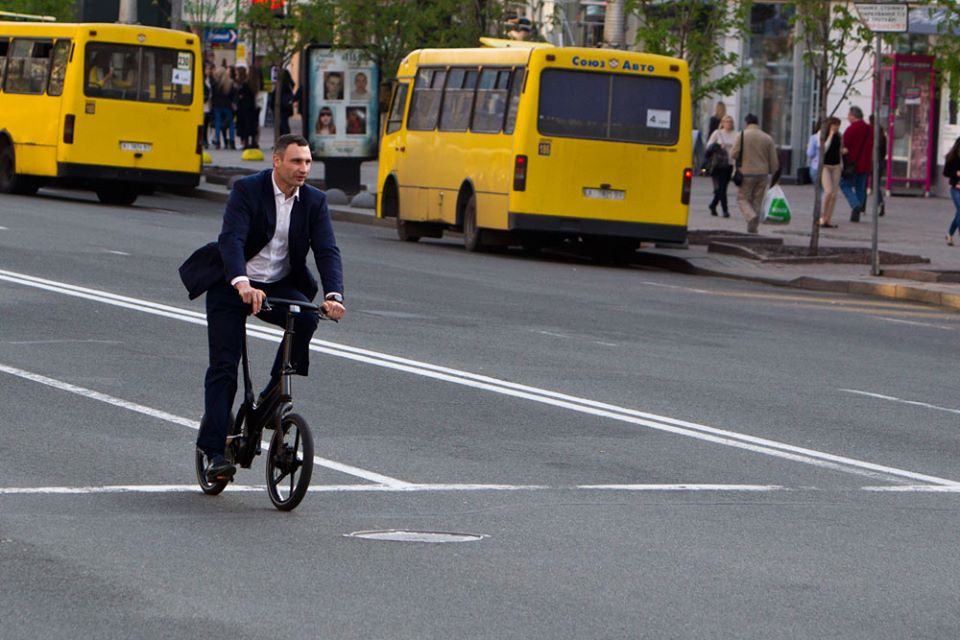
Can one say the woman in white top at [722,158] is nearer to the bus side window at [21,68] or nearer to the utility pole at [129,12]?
the bus side window at [21,68]

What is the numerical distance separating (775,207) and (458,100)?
694 centimetres

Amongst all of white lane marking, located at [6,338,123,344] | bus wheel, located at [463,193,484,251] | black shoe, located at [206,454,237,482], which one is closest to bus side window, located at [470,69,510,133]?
bus wheel, located at [463,193,484,251]

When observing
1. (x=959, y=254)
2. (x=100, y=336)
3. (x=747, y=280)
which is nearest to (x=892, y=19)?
(x=747, y=280)

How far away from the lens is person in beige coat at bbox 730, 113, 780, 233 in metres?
29.8

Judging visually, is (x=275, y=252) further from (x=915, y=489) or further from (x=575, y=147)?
(x=575, y=147)

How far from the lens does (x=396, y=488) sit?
9086 mm

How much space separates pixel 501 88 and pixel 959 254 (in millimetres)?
6559

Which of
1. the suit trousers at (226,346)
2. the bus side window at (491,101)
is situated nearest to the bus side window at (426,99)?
the bus side window at (491,101)

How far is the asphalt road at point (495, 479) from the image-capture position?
673 centimetres

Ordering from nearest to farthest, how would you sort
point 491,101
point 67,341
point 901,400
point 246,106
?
point 901,400
point 67,341
point 491,101
point 246,106

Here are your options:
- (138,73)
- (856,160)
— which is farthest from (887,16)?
(138,73)

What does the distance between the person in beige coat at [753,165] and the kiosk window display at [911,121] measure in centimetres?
970

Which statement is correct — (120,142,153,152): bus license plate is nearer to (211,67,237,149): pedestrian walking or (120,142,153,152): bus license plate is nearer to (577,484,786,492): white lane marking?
(211,67,237,149): pedestrian walking

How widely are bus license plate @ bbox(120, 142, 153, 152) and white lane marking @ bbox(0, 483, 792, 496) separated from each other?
22.4 meters
